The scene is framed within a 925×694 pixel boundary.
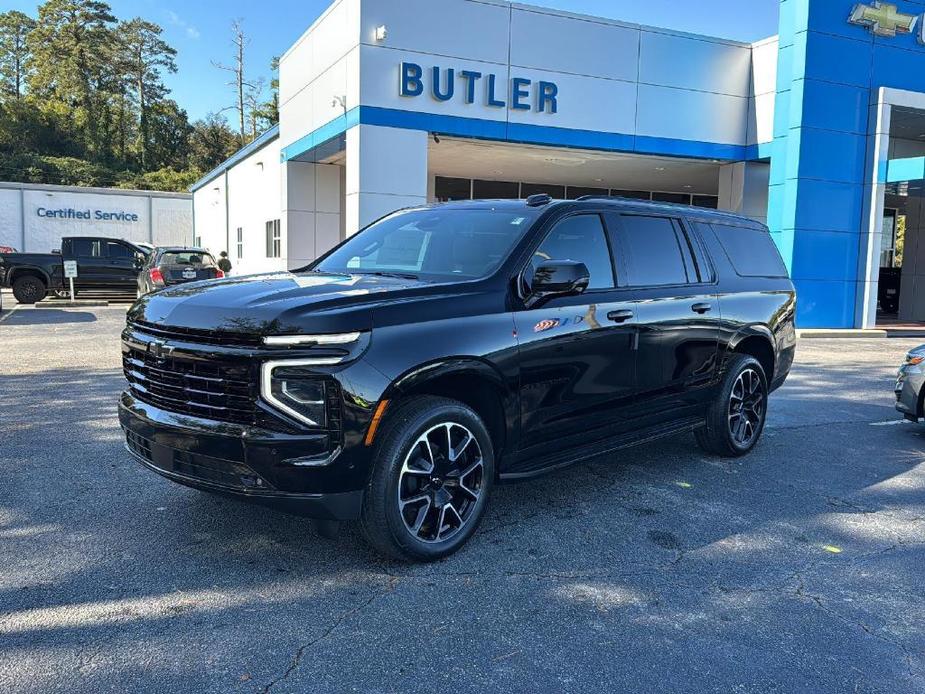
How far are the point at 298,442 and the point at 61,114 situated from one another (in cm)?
7866

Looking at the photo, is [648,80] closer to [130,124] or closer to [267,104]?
[267,104]

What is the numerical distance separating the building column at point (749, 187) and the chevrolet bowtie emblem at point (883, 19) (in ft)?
12.3

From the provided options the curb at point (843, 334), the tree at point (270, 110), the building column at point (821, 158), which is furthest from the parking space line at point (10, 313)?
the tree at point (270, 110)

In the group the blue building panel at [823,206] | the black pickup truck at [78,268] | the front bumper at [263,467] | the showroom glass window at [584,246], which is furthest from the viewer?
the black pickup truck at [78,268]

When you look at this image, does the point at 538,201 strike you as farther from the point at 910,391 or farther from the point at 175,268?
the point at 175,268

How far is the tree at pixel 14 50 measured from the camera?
79.9 meters

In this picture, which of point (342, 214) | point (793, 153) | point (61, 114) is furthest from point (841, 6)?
point (61, 114)

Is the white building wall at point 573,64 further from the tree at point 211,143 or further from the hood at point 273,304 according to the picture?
the tree at point 211,143

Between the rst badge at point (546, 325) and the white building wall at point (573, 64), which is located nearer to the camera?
the rst badge at point (546, 325)

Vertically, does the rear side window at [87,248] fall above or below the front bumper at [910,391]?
above

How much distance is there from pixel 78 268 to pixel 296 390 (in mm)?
19468

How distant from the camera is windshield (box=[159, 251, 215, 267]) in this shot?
18281 mm

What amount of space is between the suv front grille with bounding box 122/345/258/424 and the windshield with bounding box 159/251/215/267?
1547 centimetres

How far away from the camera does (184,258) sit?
18.5 metres
